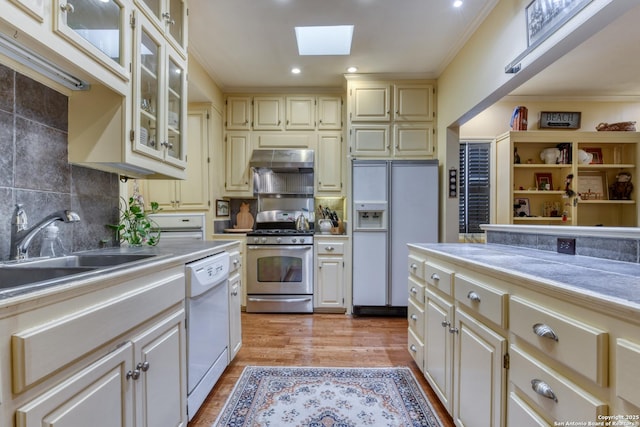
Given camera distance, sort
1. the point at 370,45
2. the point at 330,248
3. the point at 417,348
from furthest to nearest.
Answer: the point at 330,248 → the point at 370,45 → the point at 417,348

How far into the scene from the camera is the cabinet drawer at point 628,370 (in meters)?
0.61

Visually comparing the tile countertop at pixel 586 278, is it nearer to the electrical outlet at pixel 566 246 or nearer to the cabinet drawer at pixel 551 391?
the electrical outlet at pixel 566 246

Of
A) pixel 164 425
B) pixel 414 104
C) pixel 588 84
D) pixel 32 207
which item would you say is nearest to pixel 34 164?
pixel 32 207

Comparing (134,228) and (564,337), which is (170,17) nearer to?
(134,228)

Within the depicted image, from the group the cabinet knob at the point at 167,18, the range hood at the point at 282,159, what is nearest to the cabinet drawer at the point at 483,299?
the cabinet knob at the point at 167,18

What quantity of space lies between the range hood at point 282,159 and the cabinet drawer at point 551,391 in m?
2.84

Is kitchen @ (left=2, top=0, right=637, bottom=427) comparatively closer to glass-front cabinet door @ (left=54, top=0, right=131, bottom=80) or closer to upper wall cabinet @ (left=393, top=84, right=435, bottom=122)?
upper wall cabinet @ (left=393, top=84, right=435, bottom=122)

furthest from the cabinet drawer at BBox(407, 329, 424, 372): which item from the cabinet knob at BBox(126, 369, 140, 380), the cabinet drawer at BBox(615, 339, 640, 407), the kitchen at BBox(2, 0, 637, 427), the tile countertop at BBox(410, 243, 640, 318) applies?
the cabinet knob at BBox(126, 369, 140, 380)

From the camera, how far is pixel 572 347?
763 mm

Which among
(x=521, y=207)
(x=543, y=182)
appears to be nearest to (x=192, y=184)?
(x=521, y=207)

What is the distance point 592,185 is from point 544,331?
3667 mm

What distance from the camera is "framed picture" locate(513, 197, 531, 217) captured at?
3.55 meters

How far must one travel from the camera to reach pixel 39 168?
1.31 meters

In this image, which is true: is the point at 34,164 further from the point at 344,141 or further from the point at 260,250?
the point at 344,141
